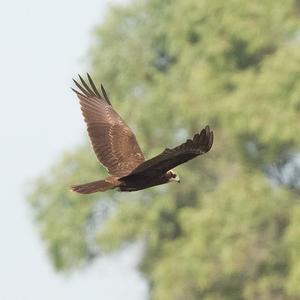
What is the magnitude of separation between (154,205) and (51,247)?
201cm

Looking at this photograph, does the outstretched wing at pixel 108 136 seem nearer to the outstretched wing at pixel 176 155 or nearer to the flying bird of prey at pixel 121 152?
the flying bird of prey at pixel 121 152

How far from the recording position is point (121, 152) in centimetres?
1596

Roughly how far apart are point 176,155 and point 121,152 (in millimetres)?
1759

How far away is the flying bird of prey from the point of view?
14.1 metres

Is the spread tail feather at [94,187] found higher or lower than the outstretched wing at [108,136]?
lower

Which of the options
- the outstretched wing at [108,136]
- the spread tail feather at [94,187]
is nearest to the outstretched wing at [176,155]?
the spread tail feather at [94,187]

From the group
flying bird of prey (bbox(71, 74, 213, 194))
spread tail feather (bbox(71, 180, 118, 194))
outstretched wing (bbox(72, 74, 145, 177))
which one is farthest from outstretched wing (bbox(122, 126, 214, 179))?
outstretched wing (bbox(72, 74, 145, 177))

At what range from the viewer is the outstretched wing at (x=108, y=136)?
15742 mm

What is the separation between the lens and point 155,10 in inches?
1518

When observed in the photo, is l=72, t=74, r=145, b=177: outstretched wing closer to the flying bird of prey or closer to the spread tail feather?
the flying bird of prey

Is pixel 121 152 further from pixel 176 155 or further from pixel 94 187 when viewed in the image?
pixel 176 155

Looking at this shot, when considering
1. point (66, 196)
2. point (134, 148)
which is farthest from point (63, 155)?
point (134, 148)

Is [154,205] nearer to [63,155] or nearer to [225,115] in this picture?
[63,155]

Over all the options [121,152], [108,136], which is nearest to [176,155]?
[121,152]
